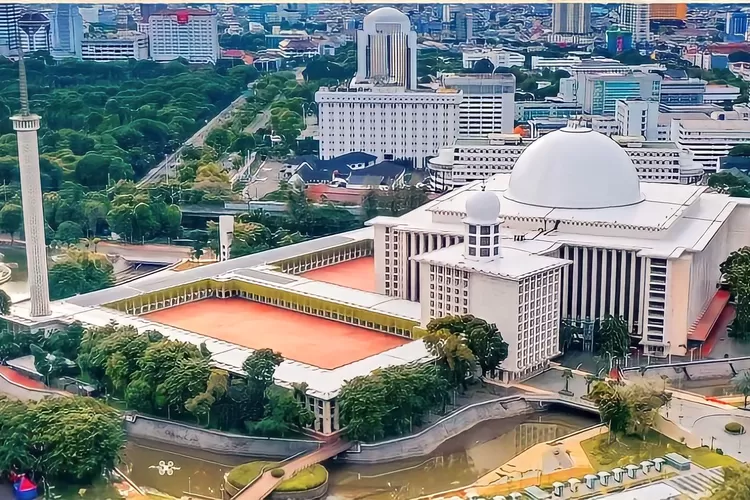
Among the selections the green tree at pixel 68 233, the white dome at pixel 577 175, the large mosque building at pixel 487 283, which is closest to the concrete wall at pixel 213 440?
the large mosque building at pixel 487 283

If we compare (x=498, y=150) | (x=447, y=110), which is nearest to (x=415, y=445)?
(x=498, y=150)

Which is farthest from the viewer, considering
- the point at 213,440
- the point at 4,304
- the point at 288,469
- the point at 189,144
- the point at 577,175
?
the point at 189,144

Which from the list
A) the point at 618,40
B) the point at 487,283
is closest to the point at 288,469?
the point at 487,283

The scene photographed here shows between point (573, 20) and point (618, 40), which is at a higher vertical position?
point (573, 20)

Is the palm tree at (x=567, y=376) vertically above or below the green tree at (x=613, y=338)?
below

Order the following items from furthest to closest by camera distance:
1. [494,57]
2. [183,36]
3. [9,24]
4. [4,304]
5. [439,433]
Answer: [183,36], [494,57], [9,24], [4,304], [439,433]

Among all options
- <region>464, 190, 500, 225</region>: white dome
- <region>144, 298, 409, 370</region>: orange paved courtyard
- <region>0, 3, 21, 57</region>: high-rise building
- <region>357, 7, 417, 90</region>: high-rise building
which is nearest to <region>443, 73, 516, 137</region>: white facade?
<region>357, 7, 417, 90</region>: high-rise building

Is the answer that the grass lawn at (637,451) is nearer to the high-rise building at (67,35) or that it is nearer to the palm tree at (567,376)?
the palm tree at (567,376)

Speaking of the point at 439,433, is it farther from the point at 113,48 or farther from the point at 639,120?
the point at 113,48
